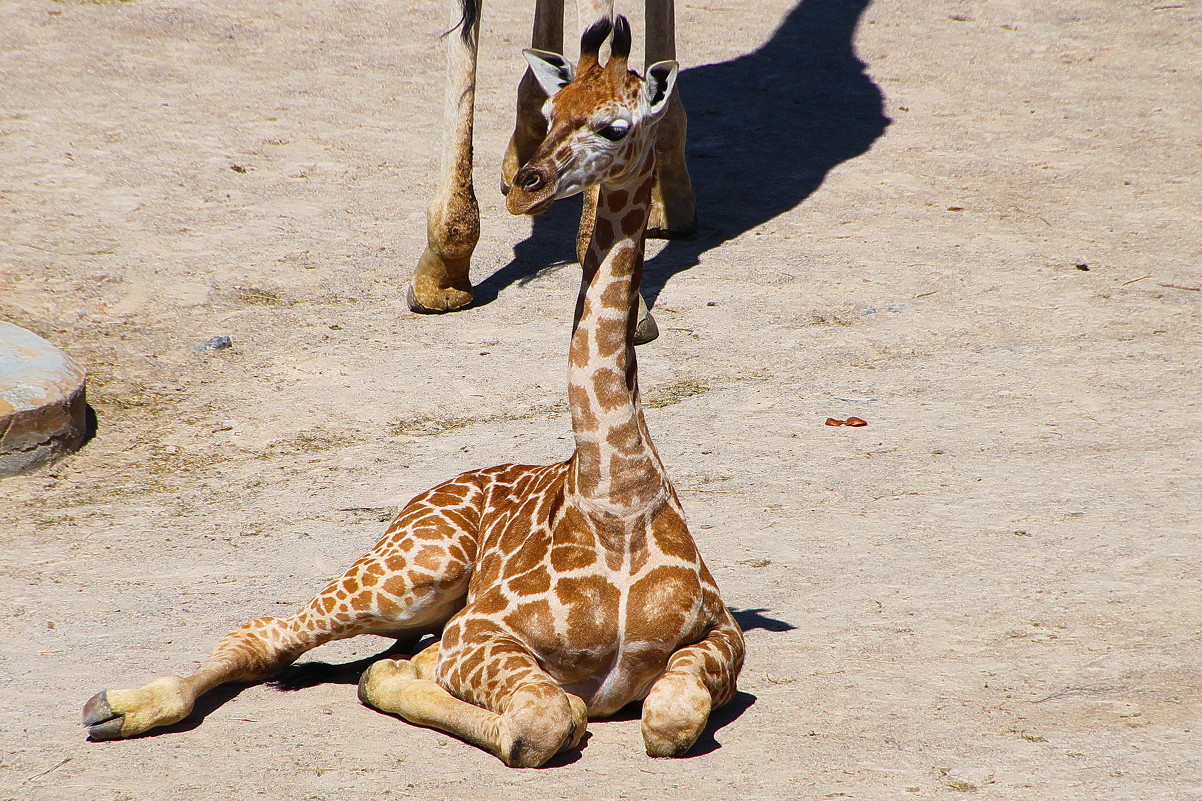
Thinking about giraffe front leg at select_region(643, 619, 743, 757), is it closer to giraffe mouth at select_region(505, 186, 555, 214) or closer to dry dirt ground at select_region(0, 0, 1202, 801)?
dry dirt ground at select_region(0, 0, 1202, 801)

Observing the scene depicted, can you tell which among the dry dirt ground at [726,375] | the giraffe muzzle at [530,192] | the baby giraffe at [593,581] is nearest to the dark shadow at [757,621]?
the dry dirt ground at [726,375]

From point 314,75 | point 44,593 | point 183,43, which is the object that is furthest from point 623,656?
point 183,43

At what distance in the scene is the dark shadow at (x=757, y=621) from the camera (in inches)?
180

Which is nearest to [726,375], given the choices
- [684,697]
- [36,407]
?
[36,407]

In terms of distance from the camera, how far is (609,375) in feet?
12.3

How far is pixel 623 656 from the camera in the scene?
3.78 meters

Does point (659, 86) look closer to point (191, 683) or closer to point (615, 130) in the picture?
point (615, 130)

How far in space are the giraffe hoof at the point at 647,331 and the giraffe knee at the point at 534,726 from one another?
455 centimetres

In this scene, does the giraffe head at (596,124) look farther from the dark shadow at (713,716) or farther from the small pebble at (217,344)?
the small pebble at (217,344)

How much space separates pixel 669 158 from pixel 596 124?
5797 mm

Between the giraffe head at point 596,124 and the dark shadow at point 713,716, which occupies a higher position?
the giraffe head at point 596,124

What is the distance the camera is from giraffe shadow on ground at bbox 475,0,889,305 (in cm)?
957

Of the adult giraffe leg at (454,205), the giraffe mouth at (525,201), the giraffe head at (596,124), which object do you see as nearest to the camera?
the giraffe mouth at (525,201)

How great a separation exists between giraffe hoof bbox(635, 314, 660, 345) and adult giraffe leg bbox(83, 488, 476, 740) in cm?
374
